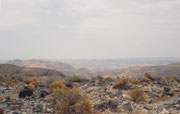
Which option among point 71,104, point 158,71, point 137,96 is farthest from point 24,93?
point 158,71

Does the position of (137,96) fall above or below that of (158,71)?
above

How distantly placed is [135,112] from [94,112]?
1.93 m

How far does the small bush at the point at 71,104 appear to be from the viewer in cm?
659

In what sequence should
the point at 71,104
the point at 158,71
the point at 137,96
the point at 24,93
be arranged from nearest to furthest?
the point at 71,104 → the point at 137,96 → the point at 24,93 → the point at 158,71

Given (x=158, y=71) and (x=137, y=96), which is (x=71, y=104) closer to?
(x=137, y=96)

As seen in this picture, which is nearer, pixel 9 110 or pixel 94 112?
pixel 94 112

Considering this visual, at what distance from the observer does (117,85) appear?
12625mm

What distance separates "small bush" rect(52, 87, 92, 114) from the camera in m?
6.59

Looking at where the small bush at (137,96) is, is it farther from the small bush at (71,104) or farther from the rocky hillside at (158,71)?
the rocky hillside at (158,71)

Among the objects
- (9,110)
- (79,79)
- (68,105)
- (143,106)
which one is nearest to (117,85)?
→ (143,106)

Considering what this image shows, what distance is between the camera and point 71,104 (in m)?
7.21

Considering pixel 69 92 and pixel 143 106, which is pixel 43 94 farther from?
pixel 143 106

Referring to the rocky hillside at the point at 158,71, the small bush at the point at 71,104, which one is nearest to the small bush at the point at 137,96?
the small bush at the point at 71,104

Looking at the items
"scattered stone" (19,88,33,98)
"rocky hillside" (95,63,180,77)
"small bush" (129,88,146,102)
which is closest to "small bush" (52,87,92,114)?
"small bush" (129,88,146,102)
